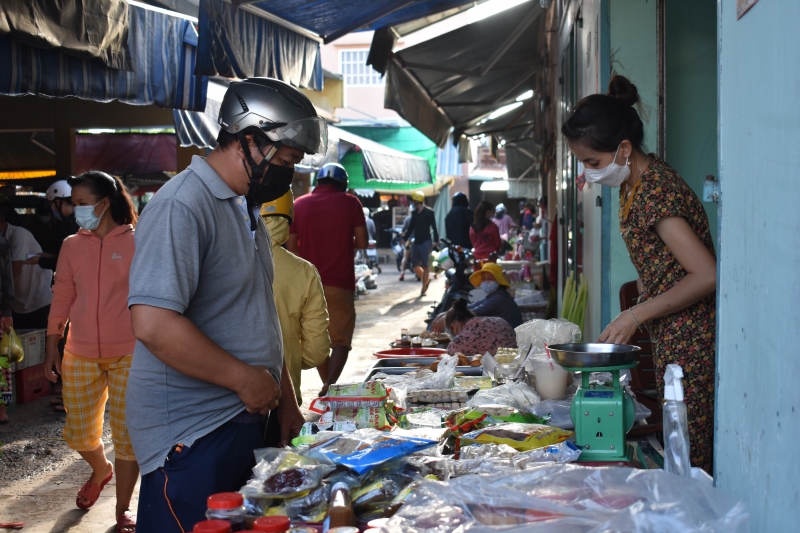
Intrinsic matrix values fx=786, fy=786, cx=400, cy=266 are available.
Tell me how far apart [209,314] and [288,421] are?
67 cm

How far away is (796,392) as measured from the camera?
4.83 ft

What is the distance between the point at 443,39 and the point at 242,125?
6335mm

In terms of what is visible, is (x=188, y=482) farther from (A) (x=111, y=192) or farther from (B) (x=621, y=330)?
(A) (x=111, y=192)

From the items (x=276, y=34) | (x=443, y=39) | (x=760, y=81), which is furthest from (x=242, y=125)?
(x=443, y=39)

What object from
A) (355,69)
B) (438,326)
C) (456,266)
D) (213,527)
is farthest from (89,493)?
(355,69)

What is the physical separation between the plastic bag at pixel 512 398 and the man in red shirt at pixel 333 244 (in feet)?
11.1

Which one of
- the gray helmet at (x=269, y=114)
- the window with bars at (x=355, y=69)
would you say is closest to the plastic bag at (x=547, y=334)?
the gray helmet at (x=269, y=114)

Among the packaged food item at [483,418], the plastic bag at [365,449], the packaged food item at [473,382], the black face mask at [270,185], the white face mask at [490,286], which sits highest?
the black face mask at [270,185]

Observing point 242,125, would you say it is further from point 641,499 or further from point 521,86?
point 521,86

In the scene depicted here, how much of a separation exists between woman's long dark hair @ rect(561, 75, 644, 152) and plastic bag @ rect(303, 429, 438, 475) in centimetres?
118

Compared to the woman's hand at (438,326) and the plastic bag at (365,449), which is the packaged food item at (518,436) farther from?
the woman's hand at (438,326)

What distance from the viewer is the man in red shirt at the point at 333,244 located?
654cm

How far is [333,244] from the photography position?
655 cm

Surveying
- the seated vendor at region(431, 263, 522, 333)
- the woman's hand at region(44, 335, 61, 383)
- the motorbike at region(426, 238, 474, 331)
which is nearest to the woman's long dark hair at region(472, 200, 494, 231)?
the motorbike at region(426, 238, 474, 331)
